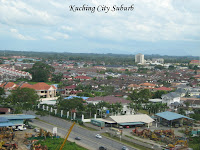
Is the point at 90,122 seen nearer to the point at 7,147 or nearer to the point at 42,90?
the point at 7,147

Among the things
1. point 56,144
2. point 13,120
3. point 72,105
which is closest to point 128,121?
point 72,105

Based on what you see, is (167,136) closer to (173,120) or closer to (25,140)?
(173,120)

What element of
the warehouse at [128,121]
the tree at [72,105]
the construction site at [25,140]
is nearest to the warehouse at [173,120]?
the warehouse at [128,121]

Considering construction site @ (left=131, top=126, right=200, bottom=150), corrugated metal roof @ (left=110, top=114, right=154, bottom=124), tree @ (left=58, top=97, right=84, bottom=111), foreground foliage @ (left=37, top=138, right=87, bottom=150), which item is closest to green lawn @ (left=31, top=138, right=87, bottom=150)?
foreground foliage @ (left=37, top=138, right=87, bottom=150)

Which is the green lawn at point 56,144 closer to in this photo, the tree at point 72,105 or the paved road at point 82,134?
the paved road at point 82,134

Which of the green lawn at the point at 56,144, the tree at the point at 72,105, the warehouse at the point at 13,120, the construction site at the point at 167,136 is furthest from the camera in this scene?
the tree at the point at 72,105

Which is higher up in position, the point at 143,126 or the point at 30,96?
the point at 30,96

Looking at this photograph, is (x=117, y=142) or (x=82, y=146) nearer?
(x=82, y=146)

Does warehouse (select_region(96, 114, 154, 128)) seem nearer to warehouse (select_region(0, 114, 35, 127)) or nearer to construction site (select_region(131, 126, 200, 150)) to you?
construction site (select_region(131, 126, 200, 150))

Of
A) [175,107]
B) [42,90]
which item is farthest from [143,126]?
[42,90]
